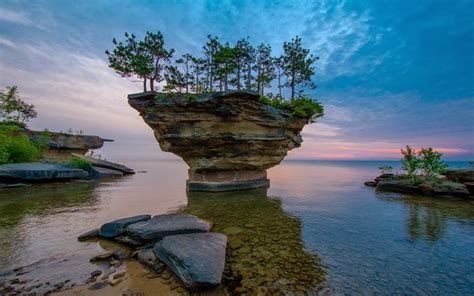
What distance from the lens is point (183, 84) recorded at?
67.7ft

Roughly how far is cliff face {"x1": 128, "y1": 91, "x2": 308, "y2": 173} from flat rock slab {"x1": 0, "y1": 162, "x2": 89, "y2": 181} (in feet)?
41.6

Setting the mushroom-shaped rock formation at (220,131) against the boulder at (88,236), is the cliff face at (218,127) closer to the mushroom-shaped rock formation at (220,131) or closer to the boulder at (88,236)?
the mushroom-shaped rock formation at (220,131)

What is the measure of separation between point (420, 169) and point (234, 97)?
66.4 ft

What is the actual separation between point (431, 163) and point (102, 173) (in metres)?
40.8

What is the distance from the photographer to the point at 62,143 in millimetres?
35438

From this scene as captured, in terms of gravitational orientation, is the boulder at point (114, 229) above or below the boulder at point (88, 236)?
above

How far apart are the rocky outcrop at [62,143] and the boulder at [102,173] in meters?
9.12

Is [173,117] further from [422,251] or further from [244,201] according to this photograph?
[422,251]

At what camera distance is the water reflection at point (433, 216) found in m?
8.00

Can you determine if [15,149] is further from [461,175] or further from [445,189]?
[461,175]

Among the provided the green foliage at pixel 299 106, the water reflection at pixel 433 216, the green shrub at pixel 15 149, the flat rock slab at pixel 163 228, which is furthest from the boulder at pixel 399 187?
the green shrub at pixel 15 149

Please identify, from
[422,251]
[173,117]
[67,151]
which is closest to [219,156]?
[173,117]

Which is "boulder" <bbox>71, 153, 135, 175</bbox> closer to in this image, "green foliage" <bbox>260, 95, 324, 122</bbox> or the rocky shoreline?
"green foliage" <bbox>260, 95, 324, 122</bbox>

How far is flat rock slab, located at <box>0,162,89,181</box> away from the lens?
1835 centimetres
